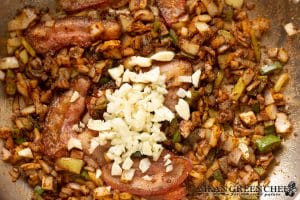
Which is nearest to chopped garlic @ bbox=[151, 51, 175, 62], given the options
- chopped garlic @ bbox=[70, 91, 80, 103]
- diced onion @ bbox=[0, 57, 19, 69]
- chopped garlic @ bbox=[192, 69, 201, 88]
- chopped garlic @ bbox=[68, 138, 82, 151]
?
chopped garlic @ bbox=[192, 69, 201, 88]

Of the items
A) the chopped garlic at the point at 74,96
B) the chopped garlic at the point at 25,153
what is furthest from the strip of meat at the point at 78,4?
→ the chopped garlic at the point at 25,153

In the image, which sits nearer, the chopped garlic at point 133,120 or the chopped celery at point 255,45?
the chopped garlic at point 133,120

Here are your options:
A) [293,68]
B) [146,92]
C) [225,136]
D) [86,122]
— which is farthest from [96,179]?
[293,68]

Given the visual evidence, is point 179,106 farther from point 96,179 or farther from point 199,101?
point 96,179

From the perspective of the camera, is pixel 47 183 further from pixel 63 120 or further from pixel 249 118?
pixel 249 118

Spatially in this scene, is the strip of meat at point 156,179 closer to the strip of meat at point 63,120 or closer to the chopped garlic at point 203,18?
the strip of meat at point 63,120

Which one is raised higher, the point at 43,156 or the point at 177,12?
the point at 177,12

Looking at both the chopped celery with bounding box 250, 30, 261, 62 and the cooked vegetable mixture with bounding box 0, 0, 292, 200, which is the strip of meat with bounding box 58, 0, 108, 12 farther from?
the chopped celery with bounding box 250, 30, 261, 62

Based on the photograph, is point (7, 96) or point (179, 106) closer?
point (179, 106)
